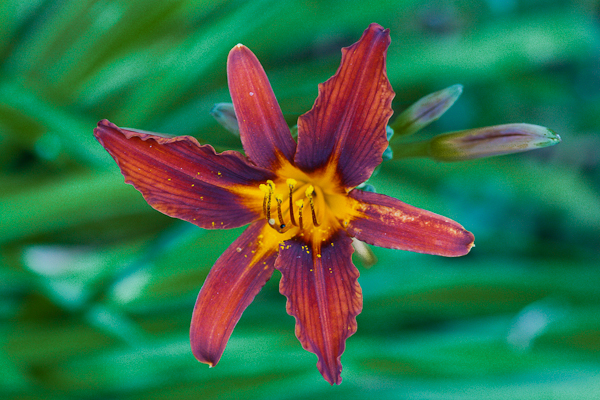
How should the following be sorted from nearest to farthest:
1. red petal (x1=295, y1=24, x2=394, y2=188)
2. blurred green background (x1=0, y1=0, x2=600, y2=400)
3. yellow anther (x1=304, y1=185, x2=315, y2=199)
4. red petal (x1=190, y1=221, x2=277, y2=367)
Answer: red petal (x1=295, y1=24, x2=394, y2=188)
red petal (x1=190, y1=221, x2=277, y2=367)
yellow anther (x1=304, y1=185, x2=315, y2=199)
blurred green background (x1=0, y1=0, x2=600, y2=400)

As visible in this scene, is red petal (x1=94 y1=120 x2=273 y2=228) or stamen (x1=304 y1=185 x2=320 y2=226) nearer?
red petal (x1=94 y1=120 x2=273 y2=228)

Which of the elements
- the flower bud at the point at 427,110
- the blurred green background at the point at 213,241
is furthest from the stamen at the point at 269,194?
the blurred green background at the point at 213,241

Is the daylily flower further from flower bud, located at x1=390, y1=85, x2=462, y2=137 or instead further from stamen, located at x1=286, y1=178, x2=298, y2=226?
flower bud, located at x1=390, y1=85, x2=462, y2=137

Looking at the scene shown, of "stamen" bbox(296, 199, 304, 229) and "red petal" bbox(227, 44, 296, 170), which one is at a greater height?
"red petal" bbox(227, 44, 296, 170)

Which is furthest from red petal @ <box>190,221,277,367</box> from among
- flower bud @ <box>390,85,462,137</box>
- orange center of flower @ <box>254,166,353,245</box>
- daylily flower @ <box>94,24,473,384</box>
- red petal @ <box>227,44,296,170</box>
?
flower bud @ <box>390,85,462,137</box>

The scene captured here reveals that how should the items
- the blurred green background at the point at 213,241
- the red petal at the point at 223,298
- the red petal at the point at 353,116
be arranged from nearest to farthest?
1. the red petal at the point at 353,116
2. the red petal at the point at 223,298
3. the blurred green background at the point at 213,241

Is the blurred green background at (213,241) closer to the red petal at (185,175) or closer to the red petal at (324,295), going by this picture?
the red petal at (185,175)
